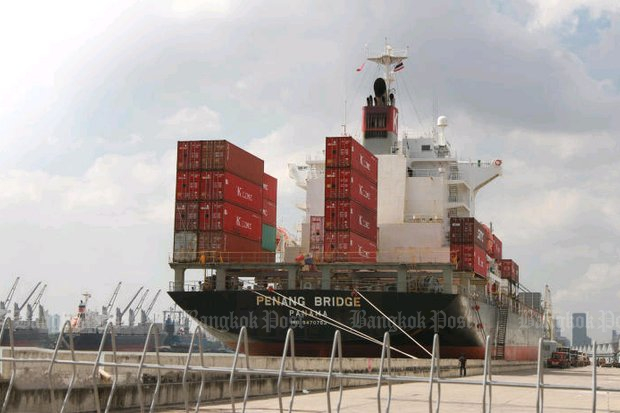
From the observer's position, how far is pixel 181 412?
1755cm

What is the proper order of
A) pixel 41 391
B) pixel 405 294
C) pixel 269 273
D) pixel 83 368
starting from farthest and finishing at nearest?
pixel 269 273, pixel 405 294, pixel 83 368, pixel 41 391

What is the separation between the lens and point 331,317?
4497 centimetres

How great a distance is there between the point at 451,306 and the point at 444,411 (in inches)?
1079

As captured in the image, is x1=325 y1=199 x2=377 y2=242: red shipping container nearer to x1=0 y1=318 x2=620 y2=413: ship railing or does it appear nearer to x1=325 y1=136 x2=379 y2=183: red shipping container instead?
x1=325 y1=136 x2=379 y2=183: red shipping container

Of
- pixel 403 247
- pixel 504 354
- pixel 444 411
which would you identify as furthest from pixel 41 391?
pixel 504 354

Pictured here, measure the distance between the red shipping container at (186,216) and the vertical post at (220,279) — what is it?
2.81 metres

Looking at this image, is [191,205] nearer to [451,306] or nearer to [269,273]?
[269,273]

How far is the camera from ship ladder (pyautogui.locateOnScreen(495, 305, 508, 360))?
63.4 m

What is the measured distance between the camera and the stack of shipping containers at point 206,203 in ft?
149

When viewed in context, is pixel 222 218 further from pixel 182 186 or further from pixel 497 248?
pixel 497 248

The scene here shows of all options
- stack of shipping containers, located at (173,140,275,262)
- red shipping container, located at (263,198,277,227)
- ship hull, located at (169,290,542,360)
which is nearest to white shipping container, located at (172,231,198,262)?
stack of shipping containers, located at (173,140,275,262)

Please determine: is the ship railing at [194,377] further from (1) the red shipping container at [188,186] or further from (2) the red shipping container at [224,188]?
(1) the red shipping container at [188,186]

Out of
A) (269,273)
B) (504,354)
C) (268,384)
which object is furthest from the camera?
(504,354)

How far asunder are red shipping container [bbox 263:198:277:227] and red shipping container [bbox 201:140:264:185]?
23.8 ft
